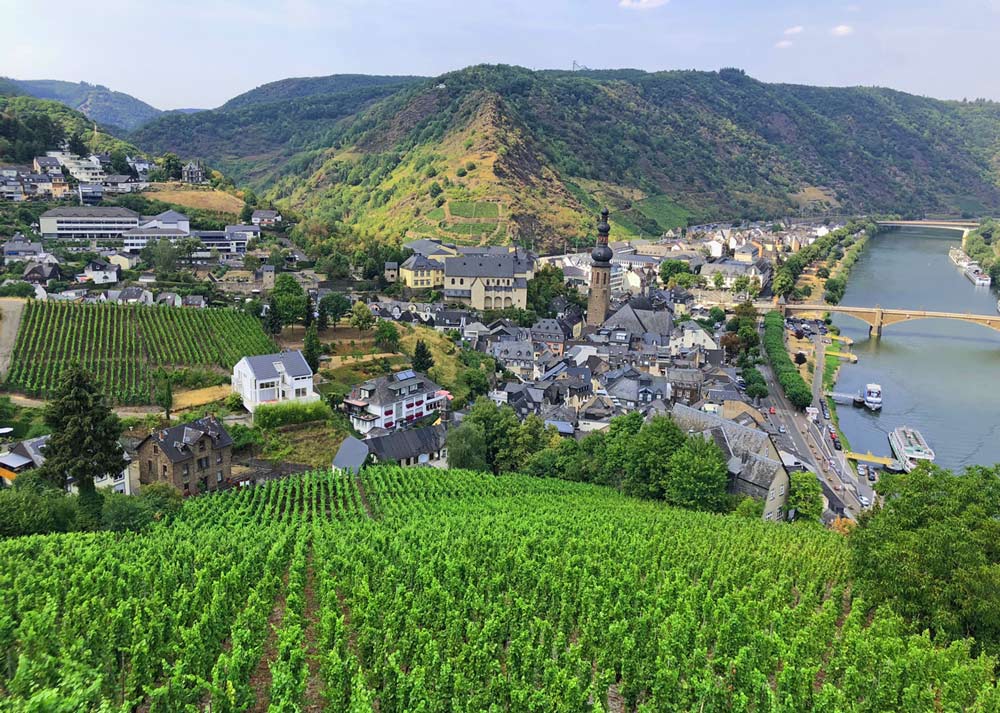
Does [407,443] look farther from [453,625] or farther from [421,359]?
[453,625]

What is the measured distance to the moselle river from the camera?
56.1m

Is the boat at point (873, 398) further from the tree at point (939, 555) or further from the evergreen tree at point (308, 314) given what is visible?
the evergreen tree at point (308, 314)

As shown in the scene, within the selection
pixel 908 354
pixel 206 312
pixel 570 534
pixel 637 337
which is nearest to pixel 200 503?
pixel 570 534

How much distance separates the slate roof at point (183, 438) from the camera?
34.5 metres

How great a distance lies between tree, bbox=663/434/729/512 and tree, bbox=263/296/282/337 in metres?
30.5

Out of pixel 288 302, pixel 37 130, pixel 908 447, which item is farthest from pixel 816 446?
pixel 37 130

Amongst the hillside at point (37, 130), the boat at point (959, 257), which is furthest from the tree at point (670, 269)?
the hillside at point (37, 130)

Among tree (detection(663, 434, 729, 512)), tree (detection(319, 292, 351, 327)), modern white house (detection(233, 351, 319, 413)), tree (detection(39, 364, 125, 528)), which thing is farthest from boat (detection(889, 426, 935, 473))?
tree (detection(39, 364, 125, 528))

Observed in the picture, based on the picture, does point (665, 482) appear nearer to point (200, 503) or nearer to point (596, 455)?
point (596, 455)

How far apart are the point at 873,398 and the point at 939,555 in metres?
46.2

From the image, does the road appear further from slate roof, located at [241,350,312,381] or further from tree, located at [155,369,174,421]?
tree, located at [155,369,174,421]

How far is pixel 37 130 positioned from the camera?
292 ft

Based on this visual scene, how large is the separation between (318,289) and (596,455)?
121 feet

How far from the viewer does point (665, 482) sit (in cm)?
3600
